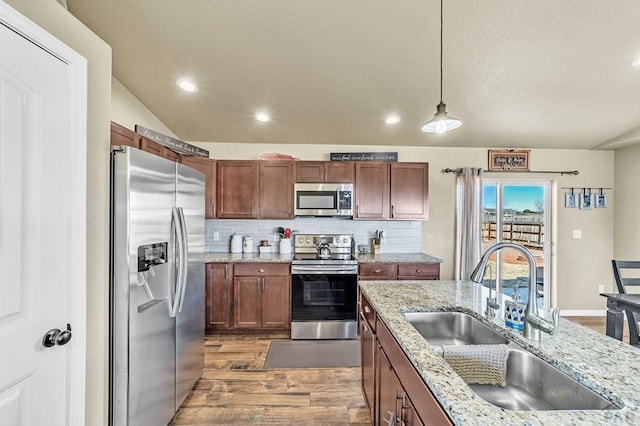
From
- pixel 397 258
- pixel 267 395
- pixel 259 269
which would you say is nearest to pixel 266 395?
pixel 267 395

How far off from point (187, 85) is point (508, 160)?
4317mm

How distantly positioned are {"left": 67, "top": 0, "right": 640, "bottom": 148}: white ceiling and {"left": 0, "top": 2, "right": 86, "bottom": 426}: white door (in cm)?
138

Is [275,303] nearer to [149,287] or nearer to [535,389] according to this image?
[149,287]

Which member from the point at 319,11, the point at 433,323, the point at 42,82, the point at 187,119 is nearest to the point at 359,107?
the point at 319,11

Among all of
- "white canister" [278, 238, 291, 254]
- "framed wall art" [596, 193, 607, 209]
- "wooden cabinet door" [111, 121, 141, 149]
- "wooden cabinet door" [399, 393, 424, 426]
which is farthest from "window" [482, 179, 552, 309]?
"wooden cabinet door" [111, 121, 141, 149]

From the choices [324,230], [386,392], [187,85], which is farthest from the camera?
[324,230]

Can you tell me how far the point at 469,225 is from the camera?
4051 mm

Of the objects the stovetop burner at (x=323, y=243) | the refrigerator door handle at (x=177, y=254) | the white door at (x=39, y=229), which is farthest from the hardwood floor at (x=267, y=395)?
A: the stovetop burner at (x=323, y=243)

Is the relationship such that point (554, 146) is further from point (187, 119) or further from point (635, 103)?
point (187, 119)

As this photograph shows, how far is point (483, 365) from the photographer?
1.23 m

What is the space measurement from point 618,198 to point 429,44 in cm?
399

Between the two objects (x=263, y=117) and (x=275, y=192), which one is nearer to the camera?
(x=263, y=117)

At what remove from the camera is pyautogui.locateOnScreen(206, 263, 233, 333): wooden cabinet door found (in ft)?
11.5

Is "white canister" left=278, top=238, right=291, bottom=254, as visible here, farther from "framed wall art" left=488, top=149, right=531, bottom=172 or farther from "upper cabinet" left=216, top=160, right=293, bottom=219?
"framed wall art" left=488, top=149, right=531, bottom=172
